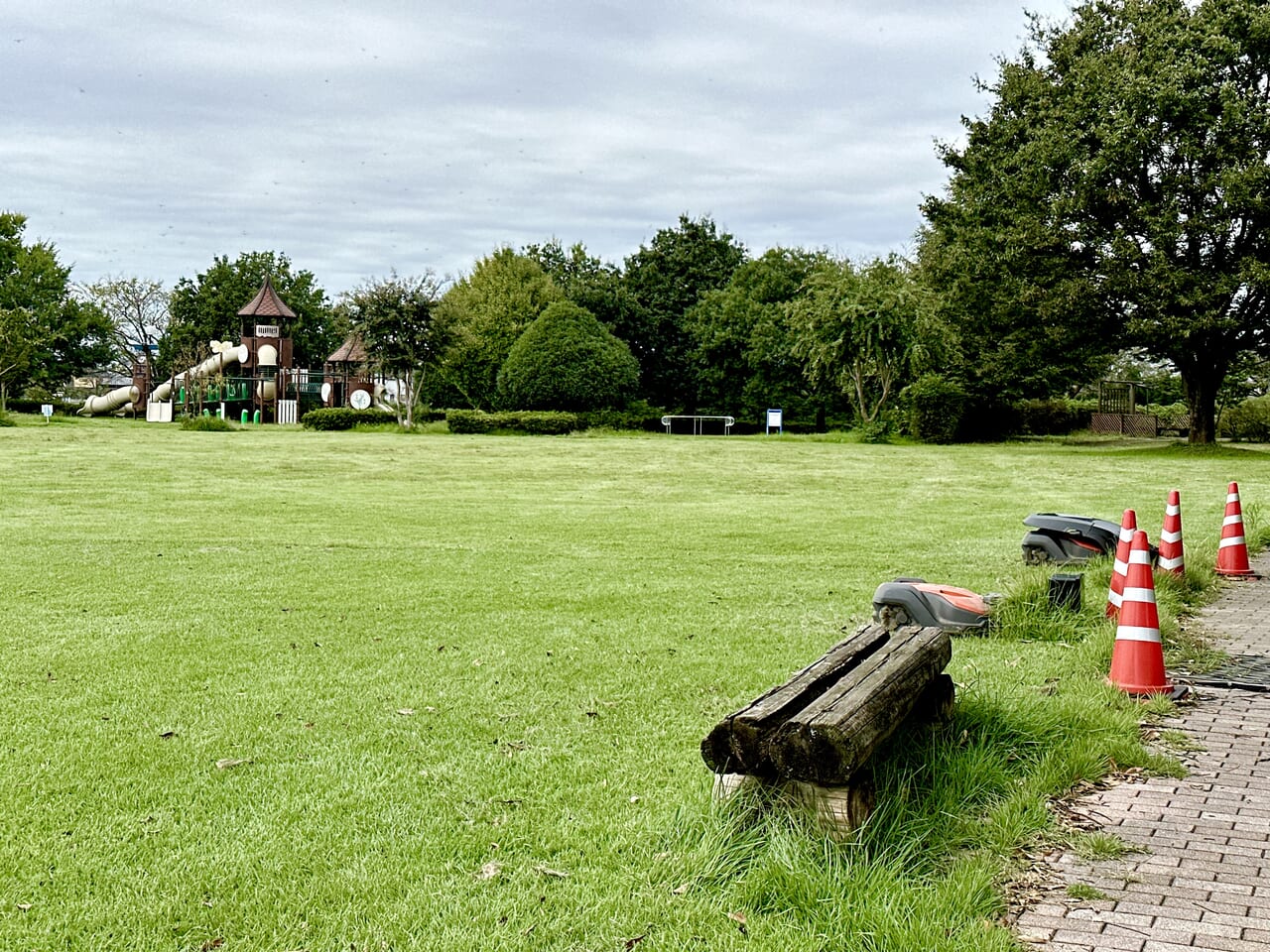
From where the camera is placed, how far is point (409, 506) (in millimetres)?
16031

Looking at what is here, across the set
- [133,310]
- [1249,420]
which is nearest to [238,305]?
[133,310]

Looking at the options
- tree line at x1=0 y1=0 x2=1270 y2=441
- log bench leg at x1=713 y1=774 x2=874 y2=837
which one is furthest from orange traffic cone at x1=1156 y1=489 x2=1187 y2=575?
tree line at x1=0 y1=0 x2=1270 y2=441

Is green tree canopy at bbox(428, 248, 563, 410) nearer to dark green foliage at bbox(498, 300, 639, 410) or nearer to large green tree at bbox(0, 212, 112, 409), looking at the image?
dark green foliage at bbox(498, 300, 639, 410)

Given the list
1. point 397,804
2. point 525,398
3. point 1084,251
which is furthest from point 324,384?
point 397,804

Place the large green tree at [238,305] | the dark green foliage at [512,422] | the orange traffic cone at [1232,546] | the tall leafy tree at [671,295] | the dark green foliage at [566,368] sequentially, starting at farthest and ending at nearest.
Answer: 1. the large green tree at [238,305]
2. the tall leafy tree at [671,295]
3. the dark green foliage at [566,368]
4. the dark green foliage at [512,422]
5. the orange traffic cone at [1232,546]

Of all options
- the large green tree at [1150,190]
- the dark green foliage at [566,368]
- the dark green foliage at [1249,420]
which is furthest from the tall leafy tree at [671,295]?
the large green tree at [1150,190]

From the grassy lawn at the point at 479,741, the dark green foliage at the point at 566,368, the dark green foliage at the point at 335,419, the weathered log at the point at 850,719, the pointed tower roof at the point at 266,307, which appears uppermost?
the pointed tower roof at the point at 266,307

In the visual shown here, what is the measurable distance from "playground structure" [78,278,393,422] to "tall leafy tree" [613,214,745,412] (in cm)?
1306

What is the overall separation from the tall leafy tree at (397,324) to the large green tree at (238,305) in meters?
31.6

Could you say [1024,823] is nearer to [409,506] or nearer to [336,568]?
[336,568]

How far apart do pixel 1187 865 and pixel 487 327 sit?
55.0 metres

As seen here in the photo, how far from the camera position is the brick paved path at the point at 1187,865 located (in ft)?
10.3

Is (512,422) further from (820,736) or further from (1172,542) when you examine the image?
(820,736)

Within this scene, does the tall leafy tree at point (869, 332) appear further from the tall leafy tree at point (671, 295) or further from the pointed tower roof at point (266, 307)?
the pointed tower roof at point (266, 307)
